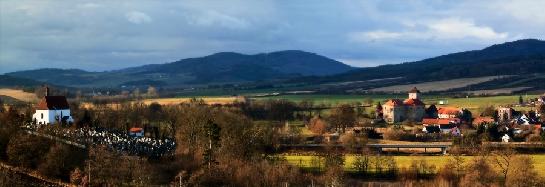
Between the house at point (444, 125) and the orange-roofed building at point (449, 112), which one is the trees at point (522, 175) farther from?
the orange-roofed building at point (449, 112)

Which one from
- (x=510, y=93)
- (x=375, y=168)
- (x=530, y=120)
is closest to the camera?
(x=375, y=168)

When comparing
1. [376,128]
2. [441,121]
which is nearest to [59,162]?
[376,128]

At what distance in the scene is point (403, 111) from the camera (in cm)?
13412

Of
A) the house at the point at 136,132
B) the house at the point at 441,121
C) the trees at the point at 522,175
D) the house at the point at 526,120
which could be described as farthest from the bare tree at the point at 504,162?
the house at the point at 526,120

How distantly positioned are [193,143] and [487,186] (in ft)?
89.5

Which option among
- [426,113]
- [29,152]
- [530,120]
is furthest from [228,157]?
[426,113]

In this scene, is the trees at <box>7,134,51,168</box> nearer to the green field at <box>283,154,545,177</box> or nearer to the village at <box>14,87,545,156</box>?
the village at <box>14,87,545,156</box>

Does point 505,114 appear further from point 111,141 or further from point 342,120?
point 111,141

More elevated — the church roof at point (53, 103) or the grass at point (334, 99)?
the church roof at point (53, 103)

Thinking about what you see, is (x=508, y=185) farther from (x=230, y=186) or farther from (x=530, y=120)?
(x=530, y=120)

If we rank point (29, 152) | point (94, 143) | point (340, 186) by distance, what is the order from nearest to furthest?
point (340, 186) → point (29, 152) → point (94, 143)

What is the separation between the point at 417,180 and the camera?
59.4 m

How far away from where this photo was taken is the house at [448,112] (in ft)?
417

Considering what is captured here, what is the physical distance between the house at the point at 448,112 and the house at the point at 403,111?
3.42 meters
